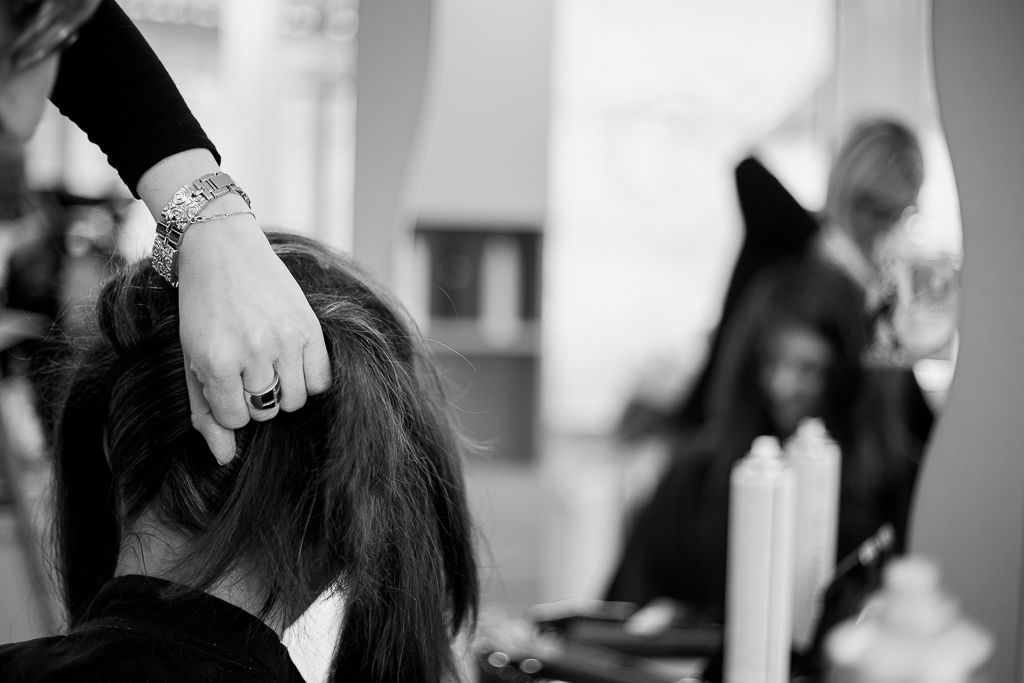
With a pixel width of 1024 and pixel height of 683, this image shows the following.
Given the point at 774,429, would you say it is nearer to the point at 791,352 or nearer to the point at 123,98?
the point at 791,352

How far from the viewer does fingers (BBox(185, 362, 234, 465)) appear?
659 millimetres

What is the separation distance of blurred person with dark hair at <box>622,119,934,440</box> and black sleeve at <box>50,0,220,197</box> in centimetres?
95

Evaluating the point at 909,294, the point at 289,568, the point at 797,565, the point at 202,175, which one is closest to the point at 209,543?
the point at 289,568

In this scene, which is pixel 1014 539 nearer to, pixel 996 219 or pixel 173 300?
pixel 996 219

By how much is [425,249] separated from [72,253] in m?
1.27

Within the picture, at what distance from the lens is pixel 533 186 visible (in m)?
2.83

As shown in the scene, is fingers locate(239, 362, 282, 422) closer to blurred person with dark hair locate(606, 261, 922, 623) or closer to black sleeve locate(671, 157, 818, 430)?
blurred person with dark hair locate(606, 261, 922, 623)

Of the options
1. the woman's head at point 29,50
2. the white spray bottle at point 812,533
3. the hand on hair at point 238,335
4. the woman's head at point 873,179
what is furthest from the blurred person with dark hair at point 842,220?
the woman's head at point 29,50

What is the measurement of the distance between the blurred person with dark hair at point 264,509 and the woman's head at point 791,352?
861mm

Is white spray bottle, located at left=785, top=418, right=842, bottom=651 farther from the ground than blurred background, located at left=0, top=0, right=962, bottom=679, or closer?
closer

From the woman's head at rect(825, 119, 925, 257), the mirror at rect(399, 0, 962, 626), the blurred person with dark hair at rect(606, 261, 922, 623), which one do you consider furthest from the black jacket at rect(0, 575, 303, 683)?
the mirror at rect(399, 0, 962, 626)

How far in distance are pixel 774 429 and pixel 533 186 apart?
1.50m

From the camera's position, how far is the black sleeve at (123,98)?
77 cm

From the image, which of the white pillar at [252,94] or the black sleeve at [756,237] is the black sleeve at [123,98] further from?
the white pillar at [252,94]
